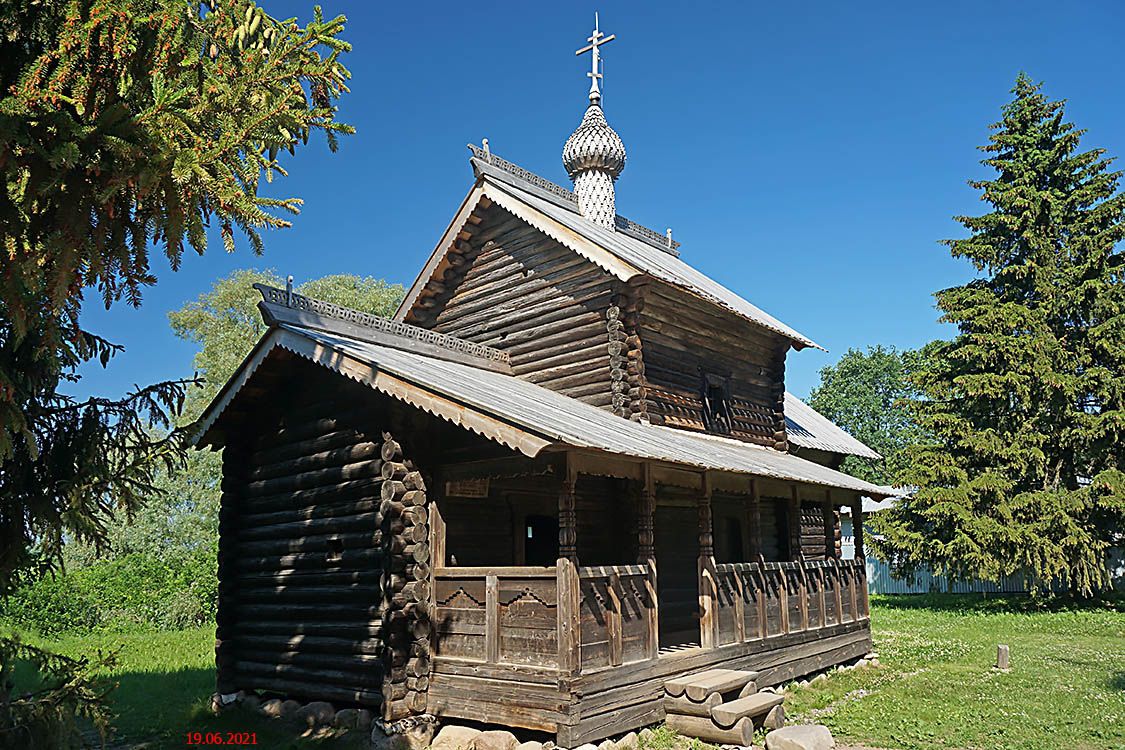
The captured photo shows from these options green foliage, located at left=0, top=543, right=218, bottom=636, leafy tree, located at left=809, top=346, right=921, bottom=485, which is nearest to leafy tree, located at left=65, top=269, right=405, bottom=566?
green foliage, located at left=0, top=543, right=218, bottom=636

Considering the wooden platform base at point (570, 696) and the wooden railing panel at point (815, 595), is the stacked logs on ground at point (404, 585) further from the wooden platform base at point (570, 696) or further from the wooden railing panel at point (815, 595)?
the wooden railing panel at point (815, 595)

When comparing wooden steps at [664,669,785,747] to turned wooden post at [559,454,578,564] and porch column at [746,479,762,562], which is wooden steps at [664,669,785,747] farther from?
porch column at [746,479,762,562]

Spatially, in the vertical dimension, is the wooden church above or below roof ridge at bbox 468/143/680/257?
below

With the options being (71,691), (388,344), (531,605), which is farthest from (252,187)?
(388,344)

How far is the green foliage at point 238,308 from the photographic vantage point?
127ft

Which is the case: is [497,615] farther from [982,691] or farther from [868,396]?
[868,396]

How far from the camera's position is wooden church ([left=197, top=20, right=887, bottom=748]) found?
1088 cm

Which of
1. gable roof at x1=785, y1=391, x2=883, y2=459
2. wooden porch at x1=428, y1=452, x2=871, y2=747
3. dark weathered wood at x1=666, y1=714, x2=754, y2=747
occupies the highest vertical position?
gable roof at x1=785, y1=391, x2=883, y2=459

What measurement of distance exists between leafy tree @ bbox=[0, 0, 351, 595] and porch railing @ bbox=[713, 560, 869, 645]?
9.82 meters

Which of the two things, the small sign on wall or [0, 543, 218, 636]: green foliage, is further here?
[0, 543, 218, 636]: green foliage

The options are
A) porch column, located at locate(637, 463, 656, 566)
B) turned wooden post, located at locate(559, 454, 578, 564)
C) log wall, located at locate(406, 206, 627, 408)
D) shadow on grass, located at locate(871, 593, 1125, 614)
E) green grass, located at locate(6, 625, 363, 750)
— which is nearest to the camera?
turned wooden post, located at locate(559, 454, 578, 564)

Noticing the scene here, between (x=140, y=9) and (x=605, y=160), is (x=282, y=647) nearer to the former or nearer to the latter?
(x=140, y=9)

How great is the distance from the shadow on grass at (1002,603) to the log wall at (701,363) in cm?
1351

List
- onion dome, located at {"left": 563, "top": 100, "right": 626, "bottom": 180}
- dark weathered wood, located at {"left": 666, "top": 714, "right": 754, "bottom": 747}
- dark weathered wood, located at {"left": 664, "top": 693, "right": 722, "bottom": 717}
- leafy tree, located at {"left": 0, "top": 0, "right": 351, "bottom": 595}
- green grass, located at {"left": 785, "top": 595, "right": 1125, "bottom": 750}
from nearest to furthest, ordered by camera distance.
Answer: leafy tree, located at {"left": 0, "top": 0, "right": 351, "bottom": 595} → dark weathered wood, located at {"left": 666, "top": 714, "right": 754, "bottom": 747} → dark weathered wood, located at {"left": 664, "top": 693, "right": 722, "bottom": 717} → green grass, located at {"left": 785, "top": 595, "right": 1125, "bottom": 750} → onion dome, located at {"left": 563, "top": 100, "right": 626, "bottom": 180}
